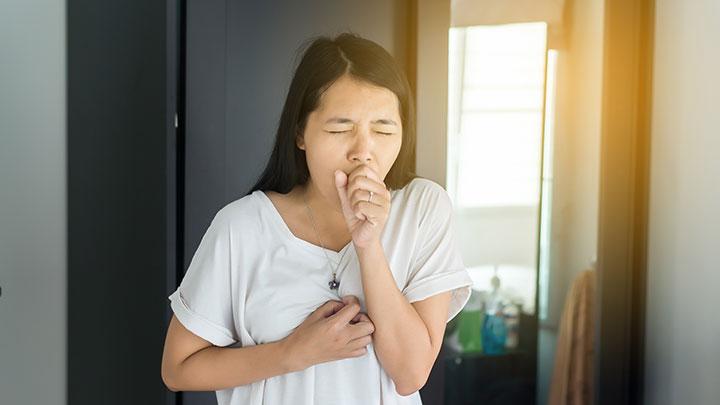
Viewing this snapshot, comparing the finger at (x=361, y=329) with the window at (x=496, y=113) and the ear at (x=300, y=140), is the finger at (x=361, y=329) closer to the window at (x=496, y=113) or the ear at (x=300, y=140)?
the ear at (x=300, y=140)

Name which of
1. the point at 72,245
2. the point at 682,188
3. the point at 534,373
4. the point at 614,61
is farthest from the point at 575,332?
the point at 72,245

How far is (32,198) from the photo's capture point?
195 centimetres

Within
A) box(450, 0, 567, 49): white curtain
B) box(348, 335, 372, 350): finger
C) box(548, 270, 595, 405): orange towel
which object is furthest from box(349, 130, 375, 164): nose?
box(548, 270, 595, 405): orange towel

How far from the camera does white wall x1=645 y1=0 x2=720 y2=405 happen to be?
1.82 m

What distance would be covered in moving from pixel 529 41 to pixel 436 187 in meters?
1.01

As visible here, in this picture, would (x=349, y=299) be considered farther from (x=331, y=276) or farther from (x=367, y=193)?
(x=367, y=193)

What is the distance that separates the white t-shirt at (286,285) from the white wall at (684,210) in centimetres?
93

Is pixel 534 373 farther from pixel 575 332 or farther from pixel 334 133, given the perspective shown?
pixel 334 133

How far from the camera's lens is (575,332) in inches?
86.0

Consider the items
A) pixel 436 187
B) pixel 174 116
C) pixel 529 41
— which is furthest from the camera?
pixel 529 41

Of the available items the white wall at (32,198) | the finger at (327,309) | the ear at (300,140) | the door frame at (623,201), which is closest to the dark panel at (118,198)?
the white wall at (32,198)

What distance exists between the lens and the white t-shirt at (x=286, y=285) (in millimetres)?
1082

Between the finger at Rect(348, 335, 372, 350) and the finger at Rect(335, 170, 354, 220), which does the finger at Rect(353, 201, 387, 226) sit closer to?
the finger at Rect(335, 170, 354, 220)

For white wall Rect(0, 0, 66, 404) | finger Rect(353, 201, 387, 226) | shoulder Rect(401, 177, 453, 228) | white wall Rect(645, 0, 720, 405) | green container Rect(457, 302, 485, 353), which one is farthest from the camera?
green container Rect(457, 302, 485, 353)
